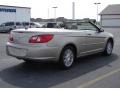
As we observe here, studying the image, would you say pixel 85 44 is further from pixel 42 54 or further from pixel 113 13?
pixel 113 13

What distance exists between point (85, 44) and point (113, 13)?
6629 cm

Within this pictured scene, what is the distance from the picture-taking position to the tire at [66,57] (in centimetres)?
766

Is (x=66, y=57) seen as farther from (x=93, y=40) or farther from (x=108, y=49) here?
(x=108, y=49)

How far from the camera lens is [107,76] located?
7047mm

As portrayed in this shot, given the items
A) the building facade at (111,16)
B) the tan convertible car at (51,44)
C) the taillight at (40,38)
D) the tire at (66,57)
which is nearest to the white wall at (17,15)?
the tan convertible car at (51,44)

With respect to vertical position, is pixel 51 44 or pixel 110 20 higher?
pixel 110 20

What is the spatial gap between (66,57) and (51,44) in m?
0.83

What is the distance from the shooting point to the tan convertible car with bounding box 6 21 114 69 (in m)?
7.18

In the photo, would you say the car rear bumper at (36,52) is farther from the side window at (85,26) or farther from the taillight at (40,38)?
the side window at (85,26)

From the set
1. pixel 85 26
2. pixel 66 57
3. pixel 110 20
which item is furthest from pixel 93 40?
pixel 110 20

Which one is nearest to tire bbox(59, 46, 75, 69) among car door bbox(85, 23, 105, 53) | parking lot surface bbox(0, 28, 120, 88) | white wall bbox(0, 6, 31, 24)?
parking lot surface bbox(0, 28, 120, 88)

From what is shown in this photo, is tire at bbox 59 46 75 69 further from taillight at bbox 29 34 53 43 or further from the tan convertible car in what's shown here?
taillight at bbox 29 34 53 43

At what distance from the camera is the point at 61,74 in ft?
23.9

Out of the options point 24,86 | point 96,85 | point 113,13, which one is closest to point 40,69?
point 24,86
